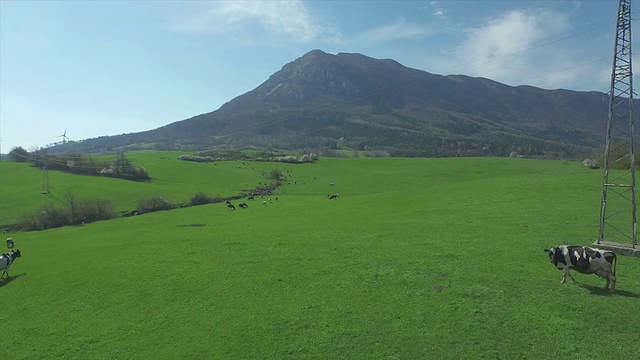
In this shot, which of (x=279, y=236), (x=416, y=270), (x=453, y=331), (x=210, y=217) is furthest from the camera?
(x=210, y=217)

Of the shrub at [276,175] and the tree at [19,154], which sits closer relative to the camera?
the shrub at [276,175]

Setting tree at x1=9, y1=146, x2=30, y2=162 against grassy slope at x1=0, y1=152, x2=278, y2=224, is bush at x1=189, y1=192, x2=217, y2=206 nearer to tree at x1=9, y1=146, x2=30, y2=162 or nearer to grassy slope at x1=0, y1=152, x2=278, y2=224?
grassy slope at x1=0, y1=152, x2=278, y2=224

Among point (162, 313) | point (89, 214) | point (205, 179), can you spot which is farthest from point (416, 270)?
point (205, 179)

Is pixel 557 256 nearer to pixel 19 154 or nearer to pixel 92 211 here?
pixel 92 211

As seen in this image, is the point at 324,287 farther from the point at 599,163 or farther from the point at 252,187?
the point at 252,187

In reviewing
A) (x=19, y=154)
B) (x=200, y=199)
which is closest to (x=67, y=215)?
(x=200, y=199)

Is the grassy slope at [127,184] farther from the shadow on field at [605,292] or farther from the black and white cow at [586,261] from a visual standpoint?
the shadow on field at [605,292]

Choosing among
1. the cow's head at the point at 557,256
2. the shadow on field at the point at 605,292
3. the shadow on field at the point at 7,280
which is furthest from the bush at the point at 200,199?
the shadow on field at the point at 605,292
